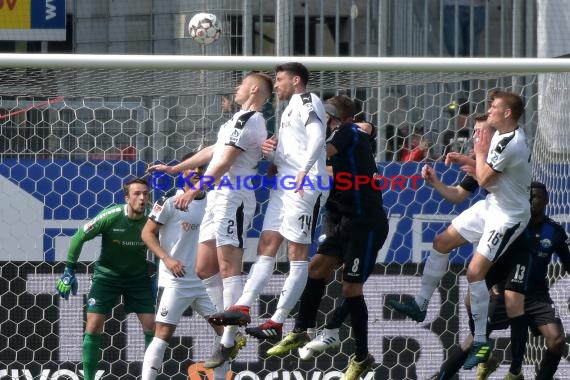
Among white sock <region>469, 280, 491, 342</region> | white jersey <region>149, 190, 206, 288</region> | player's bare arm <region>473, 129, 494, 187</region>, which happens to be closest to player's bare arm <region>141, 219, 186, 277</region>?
white jersey <region>149, 190, 206, 288</region>

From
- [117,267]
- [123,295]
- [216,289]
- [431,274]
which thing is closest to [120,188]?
[117,267]

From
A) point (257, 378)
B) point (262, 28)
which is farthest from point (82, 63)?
point (262, 28)

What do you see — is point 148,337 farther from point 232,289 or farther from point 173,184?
point 232,289

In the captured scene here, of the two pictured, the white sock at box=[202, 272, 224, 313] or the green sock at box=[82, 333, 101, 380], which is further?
the green sock at box=[82, 333, 101, 380]

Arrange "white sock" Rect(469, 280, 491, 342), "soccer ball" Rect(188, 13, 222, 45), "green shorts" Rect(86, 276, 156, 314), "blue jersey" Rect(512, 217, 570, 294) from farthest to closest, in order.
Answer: "soccer ball" Rect(188, 13, 222, 45) < "green shorts" Rect(86, 276, 156, 314) < "blue jersey" Rect(512, 217, 570, 294) < "white sock" Rect(469, 280, 491, 342)

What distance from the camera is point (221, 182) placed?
338 inches

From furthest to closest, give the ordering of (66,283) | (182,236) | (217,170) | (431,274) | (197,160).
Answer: (182,236) → (66,283) → (431,274) → (197,160) → (217,170)

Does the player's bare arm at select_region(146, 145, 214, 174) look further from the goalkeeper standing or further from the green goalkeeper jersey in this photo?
the green goalkeeper jersey

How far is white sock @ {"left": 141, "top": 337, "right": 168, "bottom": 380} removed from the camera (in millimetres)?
9711

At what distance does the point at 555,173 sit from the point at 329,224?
2078 millimetres

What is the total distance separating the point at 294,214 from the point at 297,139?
0.47 m

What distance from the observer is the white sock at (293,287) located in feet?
28.1

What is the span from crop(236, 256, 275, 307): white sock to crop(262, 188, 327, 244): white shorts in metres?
0.23

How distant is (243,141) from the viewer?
331 inches
